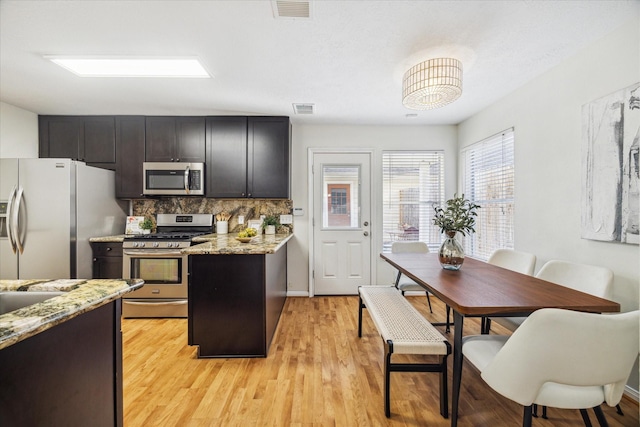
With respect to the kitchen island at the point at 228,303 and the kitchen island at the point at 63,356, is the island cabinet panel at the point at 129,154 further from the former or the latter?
the kitchen island at the point at 63,356

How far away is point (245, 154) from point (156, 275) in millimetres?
1739

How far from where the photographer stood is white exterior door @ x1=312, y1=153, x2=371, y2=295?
12.8 feet

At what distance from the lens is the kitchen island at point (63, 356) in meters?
0.72

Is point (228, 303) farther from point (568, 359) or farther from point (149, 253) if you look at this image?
point (568, 359)

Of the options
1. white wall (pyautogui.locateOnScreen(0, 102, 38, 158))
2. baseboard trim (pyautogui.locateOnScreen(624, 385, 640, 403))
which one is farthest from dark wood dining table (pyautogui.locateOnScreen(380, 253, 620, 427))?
white wall (pyautogui.locateOnScreen(0, 102, 38, 158))

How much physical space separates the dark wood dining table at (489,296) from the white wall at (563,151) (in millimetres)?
546

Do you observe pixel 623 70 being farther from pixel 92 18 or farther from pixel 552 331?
pixel 92 18

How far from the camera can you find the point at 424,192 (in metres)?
3.96

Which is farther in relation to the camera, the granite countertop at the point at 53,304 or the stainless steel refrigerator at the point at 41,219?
the stainless steel refrigerator at the point at 41,219

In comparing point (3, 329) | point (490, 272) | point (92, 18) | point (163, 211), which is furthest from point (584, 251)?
point (163, 211)

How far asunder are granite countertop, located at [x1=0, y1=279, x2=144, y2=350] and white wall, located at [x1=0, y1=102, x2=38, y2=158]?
10.4ft

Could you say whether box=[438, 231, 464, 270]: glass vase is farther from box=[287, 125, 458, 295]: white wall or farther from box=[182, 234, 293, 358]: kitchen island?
box=[287, 125, 458, 295]: white wall

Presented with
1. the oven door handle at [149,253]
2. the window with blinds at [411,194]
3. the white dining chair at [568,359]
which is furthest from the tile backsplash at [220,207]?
the white dining chair at [568,359]

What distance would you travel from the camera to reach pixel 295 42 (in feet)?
6.57
